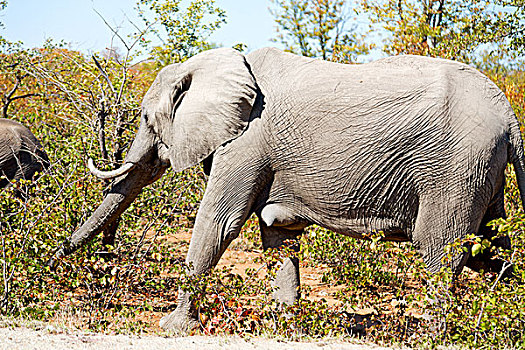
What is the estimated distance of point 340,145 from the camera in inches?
186

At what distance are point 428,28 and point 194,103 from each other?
8.93 meters

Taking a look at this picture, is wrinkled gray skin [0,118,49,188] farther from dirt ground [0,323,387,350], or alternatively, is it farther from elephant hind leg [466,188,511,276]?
elephant hind leg [466,188,511,276]

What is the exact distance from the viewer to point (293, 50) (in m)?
17.7

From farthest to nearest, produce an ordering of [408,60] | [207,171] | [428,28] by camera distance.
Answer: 1. [428,28]
2. [207,171]
3. [408,60]

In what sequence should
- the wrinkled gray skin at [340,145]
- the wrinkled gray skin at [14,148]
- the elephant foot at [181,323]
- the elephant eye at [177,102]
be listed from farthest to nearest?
the wrinkled gray skin at [14,148] < the elephant eye at [177,102] < the elephant foot at [181,323] < the wrinkled gray skin at [340,145]

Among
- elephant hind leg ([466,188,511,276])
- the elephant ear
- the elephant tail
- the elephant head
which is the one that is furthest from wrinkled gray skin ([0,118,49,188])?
the elephant tail

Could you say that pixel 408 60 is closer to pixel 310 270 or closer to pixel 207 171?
pixel 207 171

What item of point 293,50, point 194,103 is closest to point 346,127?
point 194,103

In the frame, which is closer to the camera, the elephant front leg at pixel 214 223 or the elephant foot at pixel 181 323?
the elephant front leg at pixel 214 223

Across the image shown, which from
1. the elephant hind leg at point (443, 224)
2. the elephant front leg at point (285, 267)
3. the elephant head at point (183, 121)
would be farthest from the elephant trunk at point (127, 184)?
the elephant hind leg at point (443, 224)

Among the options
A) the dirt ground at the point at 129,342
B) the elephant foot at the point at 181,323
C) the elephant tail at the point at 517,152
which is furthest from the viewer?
the elephant foot at the point at 181,323

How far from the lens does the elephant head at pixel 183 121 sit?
195 inches

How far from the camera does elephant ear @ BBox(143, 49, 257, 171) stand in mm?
4930

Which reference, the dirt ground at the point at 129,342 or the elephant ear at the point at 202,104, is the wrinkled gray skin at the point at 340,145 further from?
the dirt ground at the point at 129,342
